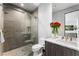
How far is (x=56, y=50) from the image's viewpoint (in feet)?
5.64

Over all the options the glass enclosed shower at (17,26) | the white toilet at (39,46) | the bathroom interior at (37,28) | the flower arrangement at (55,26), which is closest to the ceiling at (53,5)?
the bathroom interior at (37,28)

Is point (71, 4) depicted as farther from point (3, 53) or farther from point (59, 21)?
point (3, 53)

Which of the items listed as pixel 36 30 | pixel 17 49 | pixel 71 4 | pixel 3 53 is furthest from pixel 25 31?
pixel 71 4

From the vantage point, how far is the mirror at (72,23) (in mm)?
1721

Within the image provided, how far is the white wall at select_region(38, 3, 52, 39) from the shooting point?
177 centimetres

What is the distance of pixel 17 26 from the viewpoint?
6.21 ft

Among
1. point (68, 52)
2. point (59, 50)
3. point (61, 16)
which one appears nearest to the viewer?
point (68, 52)

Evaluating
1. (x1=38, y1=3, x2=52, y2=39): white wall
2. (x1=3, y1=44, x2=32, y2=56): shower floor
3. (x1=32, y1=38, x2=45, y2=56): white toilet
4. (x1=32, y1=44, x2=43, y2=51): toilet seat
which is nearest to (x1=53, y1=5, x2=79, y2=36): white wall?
(x1=38, y1=3, x2=52, y2=39): white wall

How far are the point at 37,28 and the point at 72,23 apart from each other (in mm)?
675

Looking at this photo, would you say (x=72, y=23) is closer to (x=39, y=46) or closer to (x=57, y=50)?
(x=57, y=50)

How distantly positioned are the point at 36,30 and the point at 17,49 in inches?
21.2

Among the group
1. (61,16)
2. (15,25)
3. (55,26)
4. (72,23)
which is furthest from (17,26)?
(72,23)

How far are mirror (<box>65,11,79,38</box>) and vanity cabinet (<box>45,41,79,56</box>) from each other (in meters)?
0.31

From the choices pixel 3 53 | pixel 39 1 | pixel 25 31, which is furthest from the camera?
pixel 25 31
